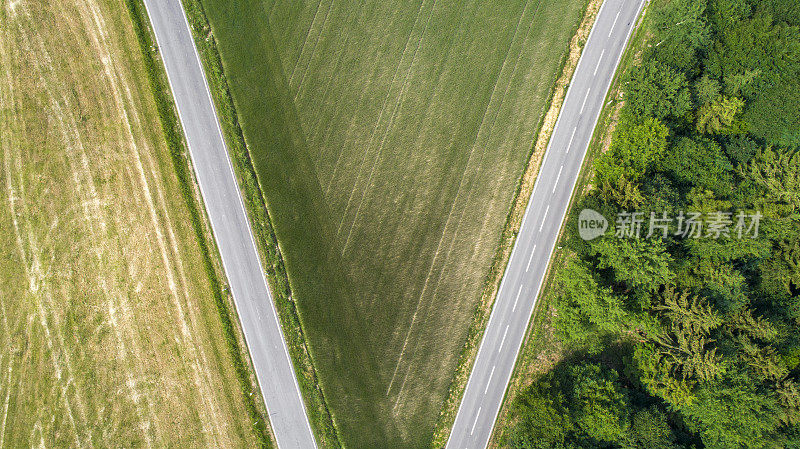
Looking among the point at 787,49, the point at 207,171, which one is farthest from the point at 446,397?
the point at 787,49

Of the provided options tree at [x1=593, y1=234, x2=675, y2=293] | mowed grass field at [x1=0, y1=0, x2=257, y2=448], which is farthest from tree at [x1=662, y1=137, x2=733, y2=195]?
mowed grass field at [x1=0, y1=0, x2=257, y2=448]

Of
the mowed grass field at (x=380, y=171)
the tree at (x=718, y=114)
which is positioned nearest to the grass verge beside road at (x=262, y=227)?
the mowed grass field at (x=380, y=171)

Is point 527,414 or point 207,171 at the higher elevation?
point 207,171

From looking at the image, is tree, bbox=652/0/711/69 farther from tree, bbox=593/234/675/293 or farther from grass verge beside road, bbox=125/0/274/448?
grass verge beside road, bbox=125/0/274/448

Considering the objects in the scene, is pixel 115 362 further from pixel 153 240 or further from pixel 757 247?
pixel 757 247

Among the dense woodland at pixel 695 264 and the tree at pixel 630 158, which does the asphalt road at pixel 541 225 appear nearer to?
the dense woodland at pixel 695 264

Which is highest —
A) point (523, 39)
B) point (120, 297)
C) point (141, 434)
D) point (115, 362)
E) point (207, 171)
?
point (523, 39)
